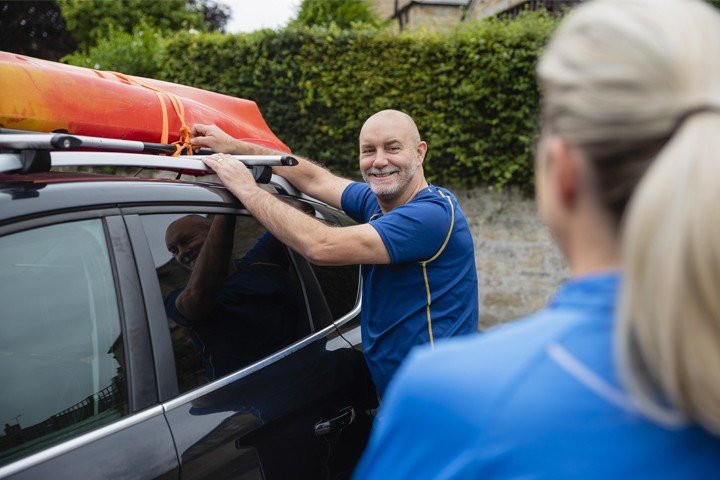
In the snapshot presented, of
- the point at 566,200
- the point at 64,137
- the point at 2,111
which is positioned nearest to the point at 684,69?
the point at 566,200

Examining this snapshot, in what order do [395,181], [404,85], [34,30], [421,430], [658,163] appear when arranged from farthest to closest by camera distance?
[34,30] < [404,85] < [395,181] < [421,430] < [658,163]

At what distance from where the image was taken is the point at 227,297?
2266 millimetres

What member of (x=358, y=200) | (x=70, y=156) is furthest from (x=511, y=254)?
(x=70, y=156)

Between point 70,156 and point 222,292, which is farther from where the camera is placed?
point 222,292

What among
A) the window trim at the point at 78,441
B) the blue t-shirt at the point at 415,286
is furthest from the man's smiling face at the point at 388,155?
the window trim at the point at 78,441

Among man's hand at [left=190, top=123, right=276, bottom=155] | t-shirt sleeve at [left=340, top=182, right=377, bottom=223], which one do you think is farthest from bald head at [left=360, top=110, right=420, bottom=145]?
man's hand at [left=190, top=123, right=276, bottom=155]

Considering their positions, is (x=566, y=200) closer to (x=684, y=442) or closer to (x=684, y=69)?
(x=684, y=69)

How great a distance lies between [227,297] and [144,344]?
44 centimetres

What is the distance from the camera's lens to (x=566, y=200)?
90 cm

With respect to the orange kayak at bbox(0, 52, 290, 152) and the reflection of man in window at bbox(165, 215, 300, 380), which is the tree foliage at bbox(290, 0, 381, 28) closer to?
the orange kayak at bbox(0, 52, 290, 152)

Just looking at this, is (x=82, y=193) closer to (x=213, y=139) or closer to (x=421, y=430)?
(x=213, y=139)

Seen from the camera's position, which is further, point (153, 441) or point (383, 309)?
point (383, 309)

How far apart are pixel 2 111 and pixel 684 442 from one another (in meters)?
2.05

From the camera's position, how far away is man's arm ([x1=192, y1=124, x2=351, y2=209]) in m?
2.79
